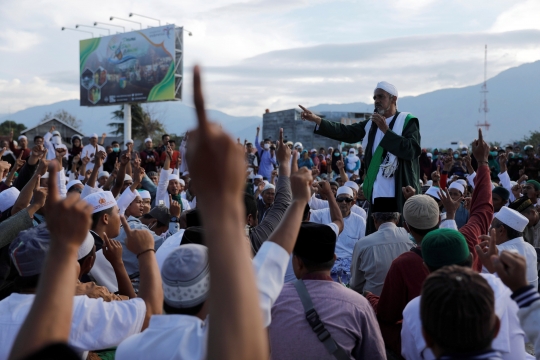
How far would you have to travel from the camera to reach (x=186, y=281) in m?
2.05

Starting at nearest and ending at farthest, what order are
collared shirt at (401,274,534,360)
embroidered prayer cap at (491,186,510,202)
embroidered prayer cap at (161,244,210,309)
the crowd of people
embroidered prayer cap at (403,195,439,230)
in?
the crowd of people, embroidered prayer cap at (161,244,210,309), collared shirt at (401,274,534,360), embroidered prayer cap at (403,195,439,230), embroidered prayer cap at (491,186,510,202)

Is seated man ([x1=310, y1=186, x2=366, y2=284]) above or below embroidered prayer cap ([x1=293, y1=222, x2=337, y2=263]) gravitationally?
below

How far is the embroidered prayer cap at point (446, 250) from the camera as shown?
303cm

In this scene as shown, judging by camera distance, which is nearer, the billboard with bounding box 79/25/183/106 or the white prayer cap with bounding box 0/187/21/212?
the white prayer cap with bounding box 0/187/21/212

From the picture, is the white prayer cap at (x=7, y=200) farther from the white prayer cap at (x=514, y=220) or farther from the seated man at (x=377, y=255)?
the white prayer cap at (x=514, y=220)

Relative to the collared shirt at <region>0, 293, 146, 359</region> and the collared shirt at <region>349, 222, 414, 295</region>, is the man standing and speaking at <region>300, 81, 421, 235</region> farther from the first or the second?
the collared shirt at <region>0, 293, 146, 359</region>

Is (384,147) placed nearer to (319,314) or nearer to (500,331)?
(319,314)

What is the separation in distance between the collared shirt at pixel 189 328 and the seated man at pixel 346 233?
3.91 meters

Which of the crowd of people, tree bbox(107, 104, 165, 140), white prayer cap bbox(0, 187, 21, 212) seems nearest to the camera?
the crowd of people

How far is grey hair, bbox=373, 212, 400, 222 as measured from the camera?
5023mm

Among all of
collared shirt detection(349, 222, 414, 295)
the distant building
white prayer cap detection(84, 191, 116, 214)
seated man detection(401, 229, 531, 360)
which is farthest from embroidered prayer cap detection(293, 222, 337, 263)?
the distant building

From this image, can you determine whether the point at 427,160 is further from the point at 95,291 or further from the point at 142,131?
the point at 142,131

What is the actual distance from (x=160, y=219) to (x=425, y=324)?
15.7ft

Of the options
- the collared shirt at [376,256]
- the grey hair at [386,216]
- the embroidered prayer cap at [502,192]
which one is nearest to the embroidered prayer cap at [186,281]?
the collared shirt at [376,256]
